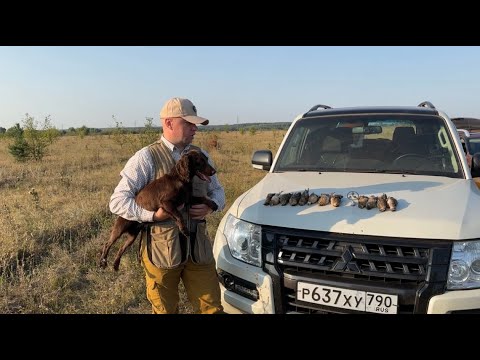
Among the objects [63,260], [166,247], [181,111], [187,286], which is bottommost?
[63,260]

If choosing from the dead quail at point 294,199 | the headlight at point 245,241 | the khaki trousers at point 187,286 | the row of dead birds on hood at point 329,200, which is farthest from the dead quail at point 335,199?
the khaki trousers at point 187,286

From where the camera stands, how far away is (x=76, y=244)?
5582 millimetres

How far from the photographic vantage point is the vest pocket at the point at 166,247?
253 cm

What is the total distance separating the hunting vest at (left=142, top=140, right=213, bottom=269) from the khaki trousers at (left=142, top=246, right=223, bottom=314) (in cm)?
8

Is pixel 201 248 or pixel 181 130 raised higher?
pixel 181 130

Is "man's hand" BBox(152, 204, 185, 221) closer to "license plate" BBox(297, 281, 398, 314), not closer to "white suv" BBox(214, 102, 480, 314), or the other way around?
"white suv" BBox(214, 102, 480, 314)

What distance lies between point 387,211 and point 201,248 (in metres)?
1.29

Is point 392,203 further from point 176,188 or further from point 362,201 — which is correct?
point 176,188

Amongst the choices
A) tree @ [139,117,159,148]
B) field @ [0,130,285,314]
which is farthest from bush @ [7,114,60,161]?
field @ [0,130,285,314]

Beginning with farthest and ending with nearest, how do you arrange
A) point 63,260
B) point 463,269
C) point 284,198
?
point 63,260
point 284,198
point 463,269

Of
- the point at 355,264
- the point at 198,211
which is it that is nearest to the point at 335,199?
the point at 355,264

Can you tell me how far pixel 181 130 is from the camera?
8.54ft

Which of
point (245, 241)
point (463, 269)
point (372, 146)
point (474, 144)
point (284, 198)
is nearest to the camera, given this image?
point (463, 269)
